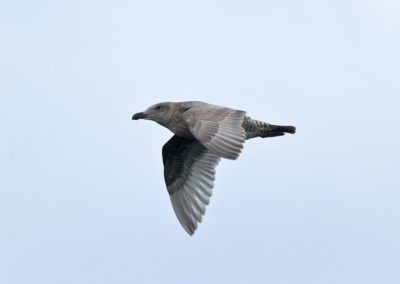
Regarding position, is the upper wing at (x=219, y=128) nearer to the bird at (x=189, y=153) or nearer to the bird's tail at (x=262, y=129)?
the bird at (x=189, y=153)

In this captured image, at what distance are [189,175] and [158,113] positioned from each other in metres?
1.57

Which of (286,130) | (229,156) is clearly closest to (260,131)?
(286,130)

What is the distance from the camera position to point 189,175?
24.7 metres

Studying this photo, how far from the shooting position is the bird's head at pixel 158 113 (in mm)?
23948

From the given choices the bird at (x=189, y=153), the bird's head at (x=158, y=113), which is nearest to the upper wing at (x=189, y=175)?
the bird at (x=189, y=153)

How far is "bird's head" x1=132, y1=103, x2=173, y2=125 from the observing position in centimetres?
2395

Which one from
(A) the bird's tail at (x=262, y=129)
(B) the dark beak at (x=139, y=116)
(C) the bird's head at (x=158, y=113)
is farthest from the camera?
(B) the dark beak at (x=139, y=116)

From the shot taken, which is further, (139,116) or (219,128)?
(139,116)

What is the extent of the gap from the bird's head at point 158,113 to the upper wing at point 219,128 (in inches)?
45.5

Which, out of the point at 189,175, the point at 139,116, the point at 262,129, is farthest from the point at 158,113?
the point at 262,129

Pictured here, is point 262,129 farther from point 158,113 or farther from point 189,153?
point 158,113

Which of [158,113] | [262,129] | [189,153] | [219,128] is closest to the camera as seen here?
[219,128]

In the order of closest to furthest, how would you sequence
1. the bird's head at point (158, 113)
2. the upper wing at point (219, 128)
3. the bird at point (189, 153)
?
the upper wing at point (219, 128) < the bird at point (189, 153) < the bird's head at point (158, 113)

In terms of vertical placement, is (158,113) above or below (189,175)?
above
